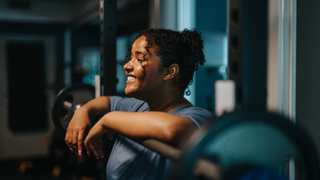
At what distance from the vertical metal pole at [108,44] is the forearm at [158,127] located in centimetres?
62

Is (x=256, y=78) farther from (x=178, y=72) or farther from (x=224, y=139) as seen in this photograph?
(x=178, y=72)

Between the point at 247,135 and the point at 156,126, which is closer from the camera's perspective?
the point at 247,135

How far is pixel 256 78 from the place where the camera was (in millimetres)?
486

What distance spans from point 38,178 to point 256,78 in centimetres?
367

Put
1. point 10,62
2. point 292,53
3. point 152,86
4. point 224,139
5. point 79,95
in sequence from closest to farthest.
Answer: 1. point 224,139
2. point 152,86
3. point 292,53
4. point 79,95
5. point 10,62

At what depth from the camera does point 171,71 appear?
0.90m

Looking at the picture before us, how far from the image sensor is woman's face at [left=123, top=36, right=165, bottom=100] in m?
0.86

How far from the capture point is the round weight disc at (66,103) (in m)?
1.27

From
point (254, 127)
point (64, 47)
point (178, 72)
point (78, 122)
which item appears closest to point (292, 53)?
point (178, 72)

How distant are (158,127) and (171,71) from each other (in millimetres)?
353

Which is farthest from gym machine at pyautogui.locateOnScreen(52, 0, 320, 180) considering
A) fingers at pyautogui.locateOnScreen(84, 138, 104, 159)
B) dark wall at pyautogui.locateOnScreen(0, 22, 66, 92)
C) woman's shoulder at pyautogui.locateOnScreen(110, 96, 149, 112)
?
dark wall at pyautogui.locateOnScreen(0, 22, 66, 92)

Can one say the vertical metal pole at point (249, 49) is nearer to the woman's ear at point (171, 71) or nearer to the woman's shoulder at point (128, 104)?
the woman's ear at point (171, 71)

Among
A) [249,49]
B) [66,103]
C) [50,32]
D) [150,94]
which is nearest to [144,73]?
[150,94]

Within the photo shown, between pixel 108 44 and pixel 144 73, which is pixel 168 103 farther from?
pixel 108 44
